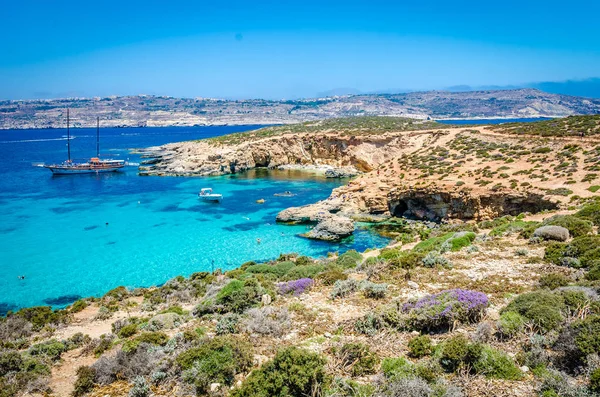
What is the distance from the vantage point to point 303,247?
28.2m

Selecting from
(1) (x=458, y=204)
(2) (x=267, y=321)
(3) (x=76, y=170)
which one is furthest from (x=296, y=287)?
(3) (x=76, y=170)

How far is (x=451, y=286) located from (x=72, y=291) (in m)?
20.3

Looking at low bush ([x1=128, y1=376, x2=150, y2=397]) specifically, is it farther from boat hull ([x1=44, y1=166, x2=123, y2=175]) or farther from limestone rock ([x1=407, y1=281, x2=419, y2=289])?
boat hull ([x1=44, y1=166, x2=123, y2=175])

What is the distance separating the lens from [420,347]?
7.50 m

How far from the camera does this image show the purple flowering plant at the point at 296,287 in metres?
12.3

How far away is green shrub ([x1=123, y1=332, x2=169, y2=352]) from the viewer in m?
8.47

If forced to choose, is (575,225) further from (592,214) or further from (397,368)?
(397,368)

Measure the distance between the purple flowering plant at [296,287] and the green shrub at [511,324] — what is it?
6008 millimetres

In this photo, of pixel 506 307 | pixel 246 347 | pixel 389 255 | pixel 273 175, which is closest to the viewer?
pixel 246 347

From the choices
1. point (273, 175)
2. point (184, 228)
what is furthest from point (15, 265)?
point (273, 175)

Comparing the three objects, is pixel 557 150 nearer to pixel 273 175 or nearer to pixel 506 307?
pixel 506 307

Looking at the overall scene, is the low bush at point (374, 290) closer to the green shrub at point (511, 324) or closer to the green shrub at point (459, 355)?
the green shrub at point (511, 324)

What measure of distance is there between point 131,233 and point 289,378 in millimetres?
29645

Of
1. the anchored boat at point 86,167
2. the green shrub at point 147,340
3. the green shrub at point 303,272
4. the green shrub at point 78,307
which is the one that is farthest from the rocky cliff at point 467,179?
the anchored boat at point 86,167
